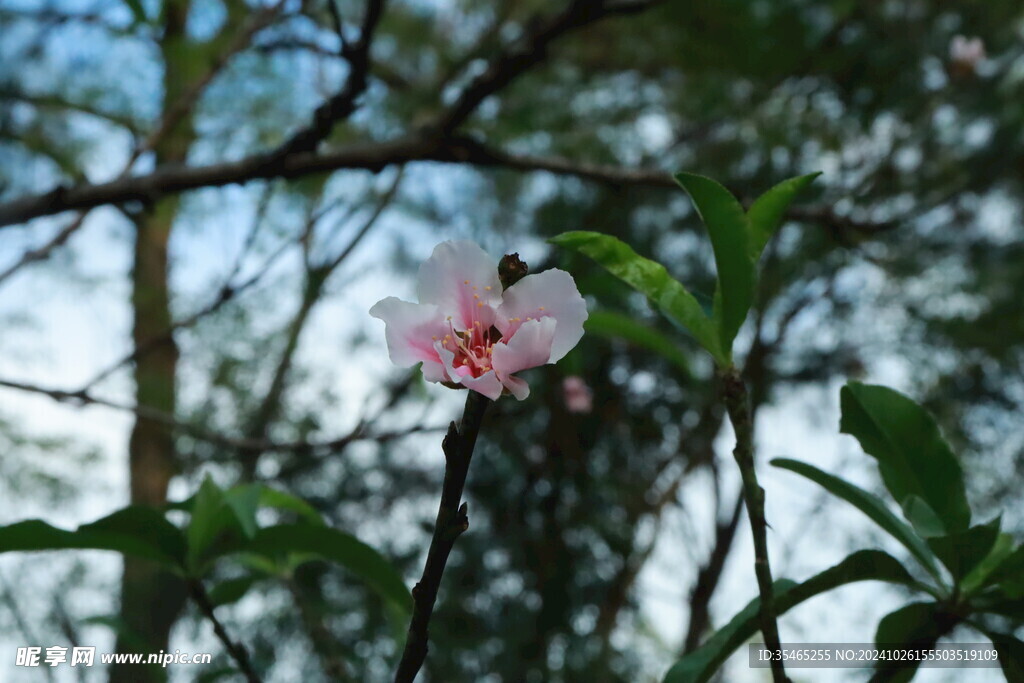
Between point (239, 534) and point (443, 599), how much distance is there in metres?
1.62

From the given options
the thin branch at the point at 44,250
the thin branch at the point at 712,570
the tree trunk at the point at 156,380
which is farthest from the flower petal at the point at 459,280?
the thin branch at the point at 712,570

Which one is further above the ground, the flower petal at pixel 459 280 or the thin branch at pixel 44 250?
the thin branch at pixel 44 250

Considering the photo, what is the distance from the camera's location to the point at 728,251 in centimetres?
41

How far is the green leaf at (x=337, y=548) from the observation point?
539 mm

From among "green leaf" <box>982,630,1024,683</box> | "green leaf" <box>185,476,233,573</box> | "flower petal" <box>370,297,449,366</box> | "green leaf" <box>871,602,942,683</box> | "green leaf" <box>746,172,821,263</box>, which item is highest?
"green leaf" <box>746,172,821,263</box>

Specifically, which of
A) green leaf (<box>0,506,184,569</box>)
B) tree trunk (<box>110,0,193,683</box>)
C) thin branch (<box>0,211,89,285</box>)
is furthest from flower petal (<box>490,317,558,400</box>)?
tree trunk (<box>110,0,193,683</box>)

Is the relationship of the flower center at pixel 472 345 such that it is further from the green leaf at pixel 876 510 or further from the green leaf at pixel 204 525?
the green leaf at pixel 204 525

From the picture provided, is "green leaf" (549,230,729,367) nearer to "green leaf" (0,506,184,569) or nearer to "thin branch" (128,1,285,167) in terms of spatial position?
"green leaf" (0,506,184,569)

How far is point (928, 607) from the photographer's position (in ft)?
1.40

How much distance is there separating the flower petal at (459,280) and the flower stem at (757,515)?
13 centimetres

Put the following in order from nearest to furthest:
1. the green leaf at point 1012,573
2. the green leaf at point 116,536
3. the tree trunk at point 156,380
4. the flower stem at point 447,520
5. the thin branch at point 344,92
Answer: the flower stem at point 447,520 < the green leaf at point 1012,573 < the green leaf at point 116,536 < the thin branch at point 344,92 < the tree trunk at point 156,380

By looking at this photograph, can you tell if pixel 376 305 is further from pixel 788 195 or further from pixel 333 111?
pixel 333 111

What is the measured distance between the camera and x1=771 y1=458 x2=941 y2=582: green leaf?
→ 41cm

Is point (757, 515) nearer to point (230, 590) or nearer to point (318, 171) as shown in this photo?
point (230, 590)
